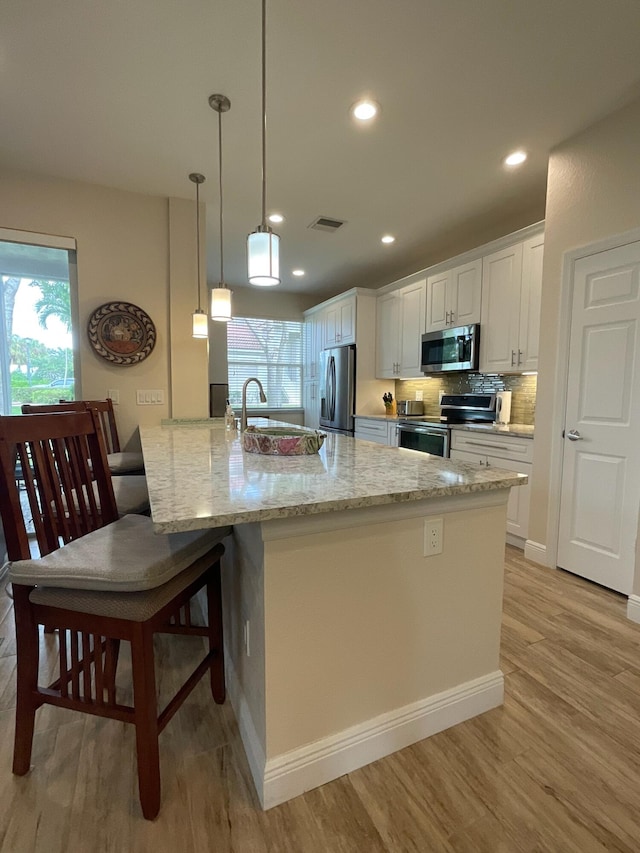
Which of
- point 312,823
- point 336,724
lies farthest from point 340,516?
point 312,823

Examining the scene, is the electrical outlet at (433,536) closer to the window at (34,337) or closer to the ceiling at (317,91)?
the ceiling at (317,91)

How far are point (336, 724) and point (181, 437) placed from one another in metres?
1.74

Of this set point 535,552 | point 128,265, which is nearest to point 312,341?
point 128,265

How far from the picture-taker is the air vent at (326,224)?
364 centimetres

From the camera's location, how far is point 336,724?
1207mm

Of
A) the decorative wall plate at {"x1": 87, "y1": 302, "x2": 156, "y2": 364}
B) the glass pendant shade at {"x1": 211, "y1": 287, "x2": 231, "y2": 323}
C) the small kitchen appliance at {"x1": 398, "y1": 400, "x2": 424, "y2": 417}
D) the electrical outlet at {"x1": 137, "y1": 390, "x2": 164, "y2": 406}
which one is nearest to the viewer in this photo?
the glass pendant shade at {"x1": 211, "y1": 287, "x2": 231, "y2": 323}

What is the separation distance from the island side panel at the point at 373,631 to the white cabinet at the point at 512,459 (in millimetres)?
1466

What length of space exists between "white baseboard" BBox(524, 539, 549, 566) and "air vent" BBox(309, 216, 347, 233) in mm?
3118

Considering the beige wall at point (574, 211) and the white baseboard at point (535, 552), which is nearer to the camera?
the beige wall at point (574, 211)

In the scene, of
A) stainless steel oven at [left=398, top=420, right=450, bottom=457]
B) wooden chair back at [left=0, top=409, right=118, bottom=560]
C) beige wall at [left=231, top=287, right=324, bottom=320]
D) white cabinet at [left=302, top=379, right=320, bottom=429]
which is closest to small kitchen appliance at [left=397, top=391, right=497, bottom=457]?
stainless steel oven at [left=398, top=420, right=450, bottom=457]

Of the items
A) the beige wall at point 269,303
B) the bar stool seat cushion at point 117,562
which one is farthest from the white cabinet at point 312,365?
the bar stool seat cushion at point 117,562

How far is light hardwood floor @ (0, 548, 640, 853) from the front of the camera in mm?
1028

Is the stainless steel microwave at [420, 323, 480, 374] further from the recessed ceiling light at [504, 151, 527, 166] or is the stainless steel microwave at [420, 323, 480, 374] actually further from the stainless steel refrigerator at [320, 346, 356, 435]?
the recessed ceiling light at [504, 151, 527, 166]

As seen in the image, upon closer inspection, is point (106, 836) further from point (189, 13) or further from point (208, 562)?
point (189, 13)
